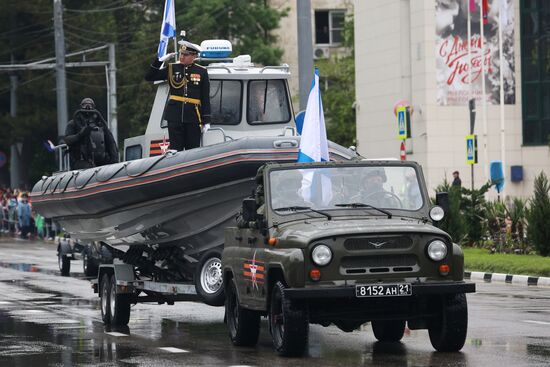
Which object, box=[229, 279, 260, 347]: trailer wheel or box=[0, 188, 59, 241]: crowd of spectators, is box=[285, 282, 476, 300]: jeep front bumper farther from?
box=[0, 188, 59, 241]: crowd of spectators

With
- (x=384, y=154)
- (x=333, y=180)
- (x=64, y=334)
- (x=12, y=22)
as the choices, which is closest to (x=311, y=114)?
(x=333, y=180)

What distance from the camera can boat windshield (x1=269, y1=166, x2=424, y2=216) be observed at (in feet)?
47.5

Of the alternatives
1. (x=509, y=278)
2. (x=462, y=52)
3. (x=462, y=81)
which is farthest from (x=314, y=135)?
(x=462, y=81)

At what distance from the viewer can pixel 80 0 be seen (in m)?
69.5

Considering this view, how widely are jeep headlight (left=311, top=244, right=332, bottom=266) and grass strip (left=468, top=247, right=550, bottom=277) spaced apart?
1339cm

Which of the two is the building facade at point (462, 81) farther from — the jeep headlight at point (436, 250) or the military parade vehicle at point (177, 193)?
the jeep headlight at point (436, 250)

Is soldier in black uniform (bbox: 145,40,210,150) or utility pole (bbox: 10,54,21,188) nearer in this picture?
soldier in black uniform (bbox: 145,40,210,150)

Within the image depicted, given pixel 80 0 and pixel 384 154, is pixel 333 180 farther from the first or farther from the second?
pixel 80 0

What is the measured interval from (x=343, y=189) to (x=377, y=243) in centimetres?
121

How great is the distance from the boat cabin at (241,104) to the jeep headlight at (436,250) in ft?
21.5

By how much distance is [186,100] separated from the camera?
18.8m

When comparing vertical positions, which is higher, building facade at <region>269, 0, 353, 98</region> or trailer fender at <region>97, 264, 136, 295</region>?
building facade at <region>269, 0, 353, 98</region>

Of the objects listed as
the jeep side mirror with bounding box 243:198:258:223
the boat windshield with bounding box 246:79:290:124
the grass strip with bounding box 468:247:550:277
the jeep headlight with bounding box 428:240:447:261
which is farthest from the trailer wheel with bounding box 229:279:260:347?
the grass strip with bounding box 468:247:550:277

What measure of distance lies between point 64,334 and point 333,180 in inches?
171
